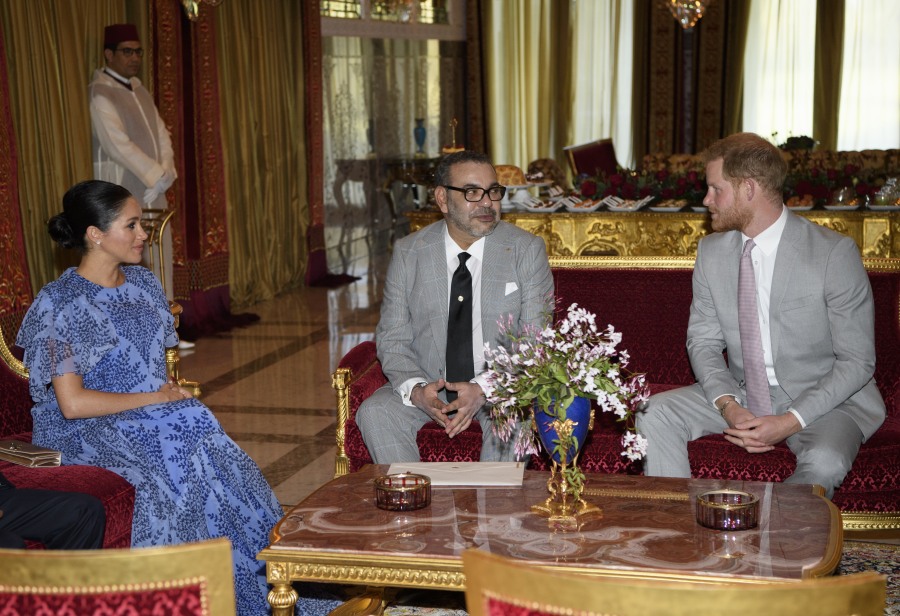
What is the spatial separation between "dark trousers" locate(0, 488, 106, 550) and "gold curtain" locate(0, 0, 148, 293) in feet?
11.8

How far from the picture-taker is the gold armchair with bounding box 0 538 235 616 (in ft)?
5.34

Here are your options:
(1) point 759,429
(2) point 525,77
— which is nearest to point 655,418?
(1) point 759,429

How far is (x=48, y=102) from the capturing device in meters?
6.59

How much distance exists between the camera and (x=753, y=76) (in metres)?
13.4

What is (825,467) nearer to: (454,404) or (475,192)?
(454,404)

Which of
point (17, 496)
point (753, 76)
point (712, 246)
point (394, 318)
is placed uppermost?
point (753, 76)

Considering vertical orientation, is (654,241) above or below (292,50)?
below

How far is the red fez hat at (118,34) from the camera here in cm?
693

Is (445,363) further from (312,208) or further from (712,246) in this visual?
(312,208)

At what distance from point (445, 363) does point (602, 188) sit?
3.46m

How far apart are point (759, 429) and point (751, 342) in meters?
0.36

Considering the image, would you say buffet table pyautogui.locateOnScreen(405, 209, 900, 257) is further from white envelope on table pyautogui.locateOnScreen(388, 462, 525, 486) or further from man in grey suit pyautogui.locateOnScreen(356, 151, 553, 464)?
white envelope on table pyautogui.locateOnScreen(388, 462, 525, 486)

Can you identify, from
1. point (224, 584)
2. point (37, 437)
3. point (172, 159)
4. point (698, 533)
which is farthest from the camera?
point (172, 159)

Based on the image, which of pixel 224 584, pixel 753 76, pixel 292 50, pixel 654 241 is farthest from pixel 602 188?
pixel 753 76
